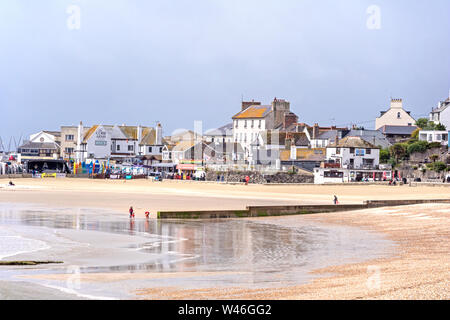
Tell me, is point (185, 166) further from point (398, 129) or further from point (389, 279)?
point (389, 279)

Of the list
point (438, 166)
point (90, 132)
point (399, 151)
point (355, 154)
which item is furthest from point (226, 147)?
point (438, 166)

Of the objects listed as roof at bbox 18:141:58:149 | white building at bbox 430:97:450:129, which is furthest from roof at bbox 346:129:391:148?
roof at bbox 18:141:58:149

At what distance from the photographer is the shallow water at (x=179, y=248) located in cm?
1694

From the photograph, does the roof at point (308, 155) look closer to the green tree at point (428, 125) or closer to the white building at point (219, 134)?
the green tree at point (428, 125)

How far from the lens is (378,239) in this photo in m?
27.0

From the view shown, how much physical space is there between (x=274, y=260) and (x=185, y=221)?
1245cm

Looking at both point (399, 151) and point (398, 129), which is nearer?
point (399, 151)

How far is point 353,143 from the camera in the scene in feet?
292

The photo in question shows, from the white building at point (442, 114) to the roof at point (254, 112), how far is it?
25.8m

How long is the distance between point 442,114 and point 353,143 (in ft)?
67.4

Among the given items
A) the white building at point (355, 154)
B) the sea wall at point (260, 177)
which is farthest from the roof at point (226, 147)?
the white building at point (355, 154)
